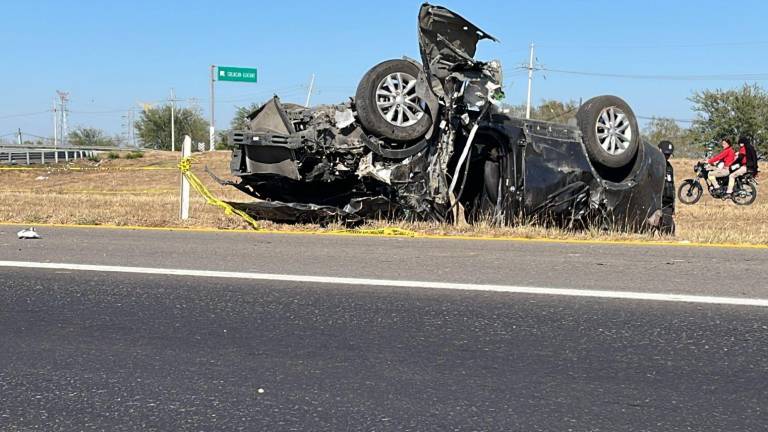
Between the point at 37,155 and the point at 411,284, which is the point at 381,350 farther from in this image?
the point at 37,155

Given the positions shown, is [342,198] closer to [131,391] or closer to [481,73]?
[481,73]

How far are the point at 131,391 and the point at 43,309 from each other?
1.77 m

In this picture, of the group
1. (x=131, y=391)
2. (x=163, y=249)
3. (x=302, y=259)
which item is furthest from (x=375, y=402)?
(x=163, y=249)

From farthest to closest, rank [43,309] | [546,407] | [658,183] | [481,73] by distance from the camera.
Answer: [658,183] < [481,73] < [43,309] < [546,407]

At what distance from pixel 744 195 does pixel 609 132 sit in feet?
32.2

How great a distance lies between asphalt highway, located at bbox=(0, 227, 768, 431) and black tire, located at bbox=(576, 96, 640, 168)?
2508 mm

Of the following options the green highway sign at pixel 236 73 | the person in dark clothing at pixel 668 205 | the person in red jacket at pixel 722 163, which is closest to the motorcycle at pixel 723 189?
the person in red jacket at pixel 722 163

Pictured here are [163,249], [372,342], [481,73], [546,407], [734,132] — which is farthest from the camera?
[734,132]

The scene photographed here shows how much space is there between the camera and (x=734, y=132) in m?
49.4

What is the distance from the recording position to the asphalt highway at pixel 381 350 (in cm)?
301

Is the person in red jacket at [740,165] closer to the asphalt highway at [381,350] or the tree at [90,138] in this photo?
the asphalt highway at [381,350]

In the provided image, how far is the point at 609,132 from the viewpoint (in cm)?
872

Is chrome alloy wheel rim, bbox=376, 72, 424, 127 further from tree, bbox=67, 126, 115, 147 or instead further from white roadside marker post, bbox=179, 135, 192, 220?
tree, bbox=67, 126, 115, 147

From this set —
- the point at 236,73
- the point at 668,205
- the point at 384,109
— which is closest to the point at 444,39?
the point at 384,109
